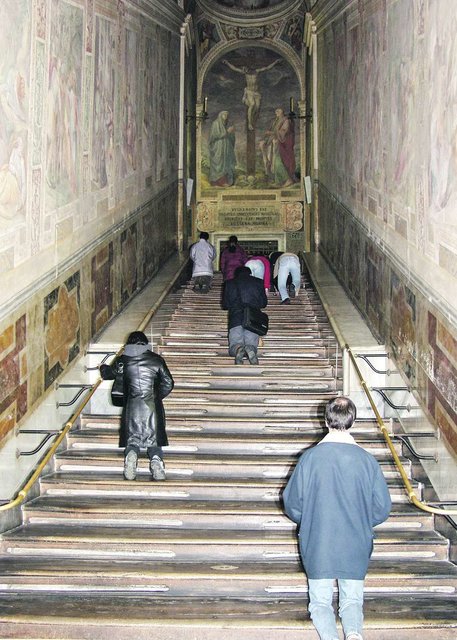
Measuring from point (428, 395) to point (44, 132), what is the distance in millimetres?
4111

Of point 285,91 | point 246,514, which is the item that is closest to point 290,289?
point 246,514

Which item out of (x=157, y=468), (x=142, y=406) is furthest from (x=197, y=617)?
(x=142, y=406)

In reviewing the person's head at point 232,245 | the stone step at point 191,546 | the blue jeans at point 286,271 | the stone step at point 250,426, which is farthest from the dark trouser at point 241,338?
the stone step at point 191,546

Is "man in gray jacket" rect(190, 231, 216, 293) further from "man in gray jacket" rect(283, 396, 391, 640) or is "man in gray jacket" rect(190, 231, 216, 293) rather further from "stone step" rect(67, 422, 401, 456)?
"man in gray jacket" rect(283, 396, 391, 640)

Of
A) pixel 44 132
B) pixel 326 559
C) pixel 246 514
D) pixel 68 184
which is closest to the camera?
pixel 326 559

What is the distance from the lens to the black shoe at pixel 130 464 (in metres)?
7.20

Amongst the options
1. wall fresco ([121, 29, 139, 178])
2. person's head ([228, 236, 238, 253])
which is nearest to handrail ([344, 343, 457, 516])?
person's head ([228, 236, 238, 253])

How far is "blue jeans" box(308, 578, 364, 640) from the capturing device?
15.9ft

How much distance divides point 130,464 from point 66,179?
317 cm

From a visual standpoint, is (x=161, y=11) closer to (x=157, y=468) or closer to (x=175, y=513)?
(x=157, y=468)

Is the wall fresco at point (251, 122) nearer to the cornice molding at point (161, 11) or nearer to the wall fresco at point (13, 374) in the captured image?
the cornice molding at point (161, 11)

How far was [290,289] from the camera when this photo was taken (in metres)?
13.7

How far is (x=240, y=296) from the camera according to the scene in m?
9.95

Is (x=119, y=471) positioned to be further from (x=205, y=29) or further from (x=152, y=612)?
(x=205, y=29)
